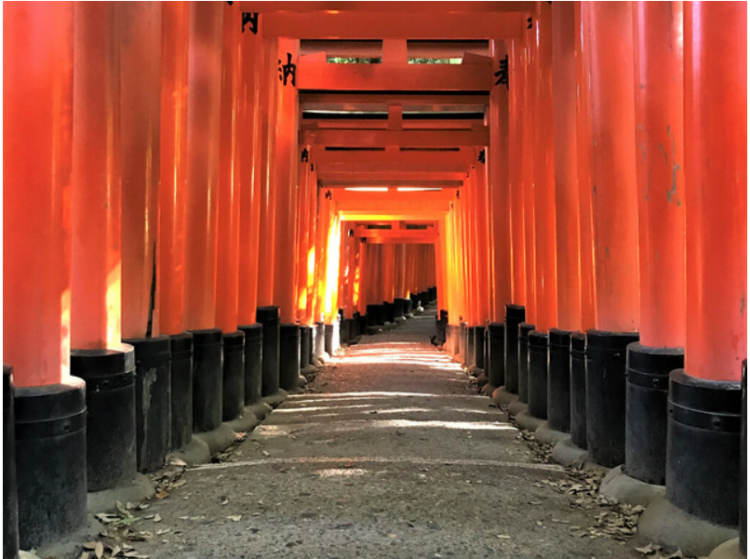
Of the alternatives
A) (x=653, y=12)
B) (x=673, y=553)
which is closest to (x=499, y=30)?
(x=653, y=12)

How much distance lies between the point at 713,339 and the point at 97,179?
11.2ft

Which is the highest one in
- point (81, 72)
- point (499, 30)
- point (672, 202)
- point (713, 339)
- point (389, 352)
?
point (499, 30)

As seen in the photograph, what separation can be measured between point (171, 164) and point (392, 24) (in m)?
4.05

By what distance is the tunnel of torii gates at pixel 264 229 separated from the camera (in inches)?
126

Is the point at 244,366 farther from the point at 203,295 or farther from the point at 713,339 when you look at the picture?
the point at 713,339

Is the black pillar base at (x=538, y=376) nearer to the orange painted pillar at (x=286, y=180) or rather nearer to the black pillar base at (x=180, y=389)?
the black pillar base at (x=180, y=389)

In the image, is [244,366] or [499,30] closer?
[244,366]

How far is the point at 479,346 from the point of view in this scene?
12.9m

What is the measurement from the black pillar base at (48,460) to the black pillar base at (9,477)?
31 centimetres

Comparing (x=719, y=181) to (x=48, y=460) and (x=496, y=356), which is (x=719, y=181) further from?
(x=496, y=356)

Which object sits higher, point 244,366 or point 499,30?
point 499,30

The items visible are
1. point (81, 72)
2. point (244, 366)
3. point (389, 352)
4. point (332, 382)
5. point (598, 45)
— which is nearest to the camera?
point (81, 72)

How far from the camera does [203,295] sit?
6.15 metres

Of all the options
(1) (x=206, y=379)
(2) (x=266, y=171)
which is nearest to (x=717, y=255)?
(1) (x=206, y=379)
